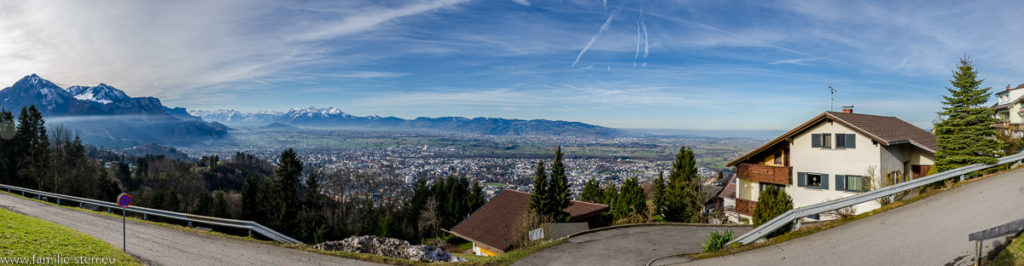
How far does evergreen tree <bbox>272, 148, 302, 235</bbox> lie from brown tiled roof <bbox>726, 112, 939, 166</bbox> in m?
34.8

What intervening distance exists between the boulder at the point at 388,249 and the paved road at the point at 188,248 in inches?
38.2

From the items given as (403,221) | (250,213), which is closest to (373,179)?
(403,221)

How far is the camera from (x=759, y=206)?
18656 mm

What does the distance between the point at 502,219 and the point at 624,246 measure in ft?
56.0

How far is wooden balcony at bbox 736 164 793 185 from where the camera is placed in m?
21.9

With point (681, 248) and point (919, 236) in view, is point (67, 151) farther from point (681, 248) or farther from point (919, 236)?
point (919, 236)

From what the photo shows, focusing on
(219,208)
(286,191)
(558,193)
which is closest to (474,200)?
(286,191)

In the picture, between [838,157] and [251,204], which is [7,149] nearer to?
[251,204]

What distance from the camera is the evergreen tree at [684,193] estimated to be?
31.1 m

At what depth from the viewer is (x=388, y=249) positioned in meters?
13.2

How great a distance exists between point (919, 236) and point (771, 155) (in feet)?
49.2

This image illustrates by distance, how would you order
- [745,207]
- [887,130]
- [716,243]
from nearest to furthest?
[716,243] < [887,130] < [745,207]

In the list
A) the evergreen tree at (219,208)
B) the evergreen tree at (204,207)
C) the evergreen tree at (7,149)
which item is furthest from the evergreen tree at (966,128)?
the evergreen tree at (7,149)

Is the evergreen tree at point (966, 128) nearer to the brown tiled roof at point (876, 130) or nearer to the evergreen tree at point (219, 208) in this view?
the brown tiled roof at point (876, 130)
